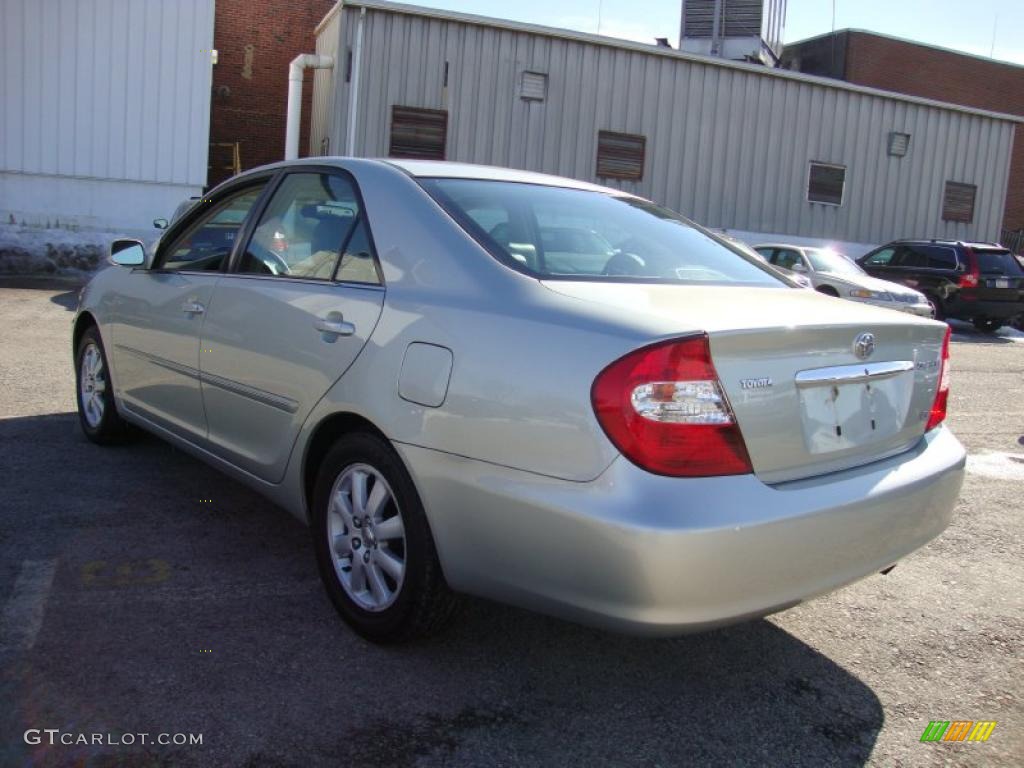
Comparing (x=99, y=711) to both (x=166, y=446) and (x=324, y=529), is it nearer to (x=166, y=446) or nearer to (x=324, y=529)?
(x=324, y=529)

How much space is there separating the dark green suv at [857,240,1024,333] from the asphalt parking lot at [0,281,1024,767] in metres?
12.9

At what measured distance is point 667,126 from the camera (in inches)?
782

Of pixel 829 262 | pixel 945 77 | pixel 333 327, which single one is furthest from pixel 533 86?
pixel 945 77

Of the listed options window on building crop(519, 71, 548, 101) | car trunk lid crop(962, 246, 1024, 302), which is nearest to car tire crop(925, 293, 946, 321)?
car trunk lid crop(962, 246, 1024, 302)

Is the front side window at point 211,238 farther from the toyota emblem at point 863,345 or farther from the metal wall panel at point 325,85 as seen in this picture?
the metal wall panel at point 325,85

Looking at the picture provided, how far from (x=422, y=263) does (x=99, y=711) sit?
154 centimetres

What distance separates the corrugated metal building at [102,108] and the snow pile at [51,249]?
17 centimetres

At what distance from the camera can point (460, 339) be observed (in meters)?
2.70

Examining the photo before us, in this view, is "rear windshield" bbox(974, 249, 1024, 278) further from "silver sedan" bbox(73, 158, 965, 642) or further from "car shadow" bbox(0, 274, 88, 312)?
"silver sedan" bbox(73, 158, 965, 642)

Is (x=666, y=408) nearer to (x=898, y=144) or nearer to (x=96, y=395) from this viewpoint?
(x=96, y=395)

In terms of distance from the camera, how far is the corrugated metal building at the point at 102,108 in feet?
52.1

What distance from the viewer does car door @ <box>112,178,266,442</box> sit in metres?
3.99

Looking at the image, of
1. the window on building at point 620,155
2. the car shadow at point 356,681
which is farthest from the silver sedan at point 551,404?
the window on building at point 620,155

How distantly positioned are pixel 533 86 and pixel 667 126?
3117mm
